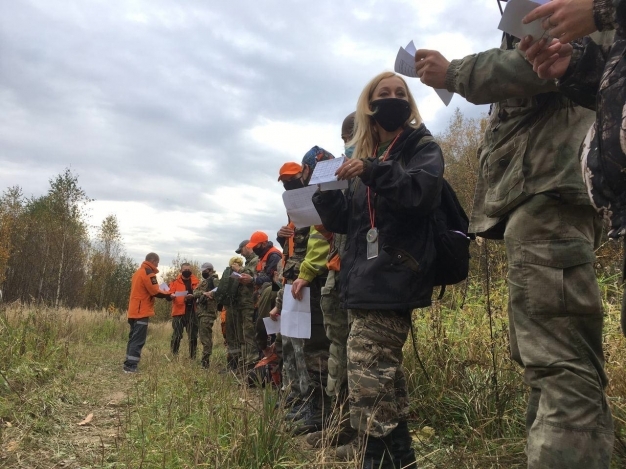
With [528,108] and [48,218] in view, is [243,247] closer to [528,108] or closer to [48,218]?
[528,108]

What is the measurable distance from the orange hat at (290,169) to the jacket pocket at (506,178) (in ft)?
8.50

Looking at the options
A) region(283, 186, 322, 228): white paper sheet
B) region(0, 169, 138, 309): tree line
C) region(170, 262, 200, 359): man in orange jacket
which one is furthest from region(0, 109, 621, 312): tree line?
region(283, 186, 322, 228): white paper sheet

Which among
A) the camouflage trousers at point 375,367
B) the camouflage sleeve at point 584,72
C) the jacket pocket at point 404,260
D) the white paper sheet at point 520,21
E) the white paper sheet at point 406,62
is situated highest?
the white paper sheet at point 406,62

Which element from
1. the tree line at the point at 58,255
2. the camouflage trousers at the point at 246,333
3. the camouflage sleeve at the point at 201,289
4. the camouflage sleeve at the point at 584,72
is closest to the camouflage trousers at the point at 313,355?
the camouflage sleeve at the point at 584,72

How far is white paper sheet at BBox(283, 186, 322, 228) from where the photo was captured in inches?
131

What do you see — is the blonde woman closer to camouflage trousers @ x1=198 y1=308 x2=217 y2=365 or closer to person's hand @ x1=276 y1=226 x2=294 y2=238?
person's hand @ x1=276 y1=226 x2=294 y2=238

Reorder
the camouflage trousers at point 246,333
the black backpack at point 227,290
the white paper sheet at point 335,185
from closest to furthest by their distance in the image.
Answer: the white paper sheet at point 335,185 → the camouflage trousers at point 246,333 → the black backpack at point 227,290

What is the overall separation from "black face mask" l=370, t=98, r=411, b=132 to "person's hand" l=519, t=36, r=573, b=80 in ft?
4.07

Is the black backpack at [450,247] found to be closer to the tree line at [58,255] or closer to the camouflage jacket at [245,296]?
the camouflage jacket at [245,296]

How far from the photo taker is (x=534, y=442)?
1.59 m

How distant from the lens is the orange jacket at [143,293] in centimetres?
914

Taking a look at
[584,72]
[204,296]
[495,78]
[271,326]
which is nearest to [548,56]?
[584,72]

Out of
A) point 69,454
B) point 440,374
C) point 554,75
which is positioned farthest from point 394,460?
point 69,454

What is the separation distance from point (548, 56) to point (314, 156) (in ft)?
9.04
